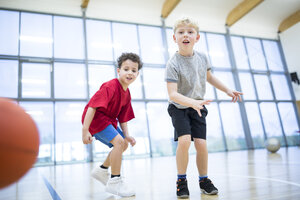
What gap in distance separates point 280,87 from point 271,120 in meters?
1.58

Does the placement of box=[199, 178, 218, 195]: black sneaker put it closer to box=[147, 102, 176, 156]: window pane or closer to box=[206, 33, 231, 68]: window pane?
box=[147, 102, 176, 156]: window pane

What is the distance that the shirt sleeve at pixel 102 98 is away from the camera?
163 cm

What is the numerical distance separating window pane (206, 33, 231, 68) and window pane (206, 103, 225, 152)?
5.69ft

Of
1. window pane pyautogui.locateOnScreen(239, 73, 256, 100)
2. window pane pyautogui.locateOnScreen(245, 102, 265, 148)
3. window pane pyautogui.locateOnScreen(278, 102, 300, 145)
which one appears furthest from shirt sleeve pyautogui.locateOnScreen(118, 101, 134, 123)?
window pane pyautogui.locateOnScreen(278, 102, 300, 145)

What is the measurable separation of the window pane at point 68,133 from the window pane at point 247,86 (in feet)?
18.6

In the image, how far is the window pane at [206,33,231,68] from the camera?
8.37 metres

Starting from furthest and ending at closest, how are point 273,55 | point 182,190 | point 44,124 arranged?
point 273,55
point 44,124
point 182,190

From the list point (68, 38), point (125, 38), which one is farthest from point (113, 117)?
point (125, 38)

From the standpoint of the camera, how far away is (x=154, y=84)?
284 inches

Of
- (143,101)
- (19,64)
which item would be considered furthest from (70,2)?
(143,101)

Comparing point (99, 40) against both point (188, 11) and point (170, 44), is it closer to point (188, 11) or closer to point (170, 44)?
point (170, 44)

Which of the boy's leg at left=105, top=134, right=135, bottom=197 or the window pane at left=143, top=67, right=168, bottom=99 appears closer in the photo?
the boy's leg at left=105, top=134, right=135, bottom=197

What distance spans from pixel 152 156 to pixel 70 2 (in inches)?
195

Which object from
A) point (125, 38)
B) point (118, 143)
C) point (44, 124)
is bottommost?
point (118, 143)
